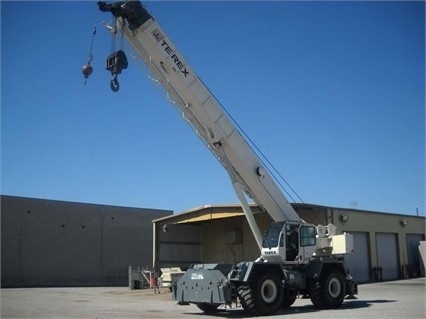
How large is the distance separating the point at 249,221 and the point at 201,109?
454cm

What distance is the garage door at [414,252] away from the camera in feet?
135

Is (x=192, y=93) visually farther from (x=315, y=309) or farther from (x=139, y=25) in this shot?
(x=315, y=309)

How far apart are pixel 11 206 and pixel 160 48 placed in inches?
Result: 1275

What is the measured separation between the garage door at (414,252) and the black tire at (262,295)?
27.9 m

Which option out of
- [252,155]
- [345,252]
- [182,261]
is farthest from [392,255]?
[252,155]

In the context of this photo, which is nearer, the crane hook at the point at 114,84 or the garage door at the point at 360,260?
the crane hook at the point at 114,84

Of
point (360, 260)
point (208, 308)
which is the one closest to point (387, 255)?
point (360, 260)

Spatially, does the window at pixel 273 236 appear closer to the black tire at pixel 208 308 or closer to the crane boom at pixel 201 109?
the crane boom at pixel 201 109

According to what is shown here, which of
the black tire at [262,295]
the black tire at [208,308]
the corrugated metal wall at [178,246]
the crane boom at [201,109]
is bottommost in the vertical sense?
the black tire at [208,308]

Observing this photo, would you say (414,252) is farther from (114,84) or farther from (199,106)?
(114,84)

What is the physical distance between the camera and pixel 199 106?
18.5 m

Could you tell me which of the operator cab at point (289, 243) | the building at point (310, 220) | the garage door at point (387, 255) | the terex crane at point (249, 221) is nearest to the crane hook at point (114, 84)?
the terex crane at point (249, 221)

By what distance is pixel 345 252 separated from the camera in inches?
766

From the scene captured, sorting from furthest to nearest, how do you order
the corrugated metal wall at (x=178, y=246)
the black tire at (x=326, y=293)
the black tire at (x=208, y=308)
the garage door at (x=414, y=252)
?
the garage door at (x=414, y=252) → the corrugated metal wall at (x=178, y=246) → the black tire at (x=326, y=293) → the black tire at (x=208, y=308)
